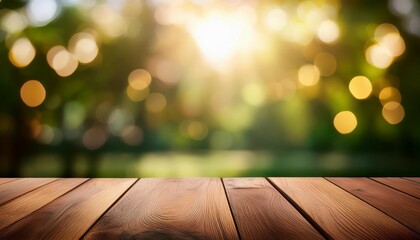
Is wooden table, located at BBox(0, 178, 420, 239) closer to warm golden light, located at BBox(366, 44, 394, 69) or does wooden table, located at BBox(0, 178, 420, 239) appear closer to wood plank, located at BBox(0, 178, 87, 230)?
wood plank, located at BBox(0, 178, 87, 230)

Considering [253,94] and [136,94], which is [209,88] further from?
[136,94]

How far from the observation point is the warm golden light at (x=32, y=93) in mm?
1596

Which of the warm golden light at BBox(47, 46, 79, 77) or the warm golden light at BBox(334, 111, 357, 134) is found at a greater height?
the warm golden light at BBox(47, 46, 79, 77)

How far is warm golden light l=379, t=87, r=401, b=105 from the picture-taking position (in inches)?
65.1

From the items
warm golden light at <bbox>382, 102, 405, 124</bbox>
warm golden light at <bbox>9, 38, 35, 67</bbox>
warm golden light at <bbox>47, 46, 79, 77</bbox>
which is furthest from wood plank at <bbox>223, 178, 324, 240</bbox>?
warm golden light at <bbox>9, 38, 35, 67</bbox>

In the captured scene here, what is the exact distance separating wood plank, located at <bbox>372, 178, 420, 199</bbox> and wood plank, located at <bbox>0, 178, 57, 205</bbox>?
1.18 metres

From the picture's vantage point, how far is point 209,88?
5.39ft

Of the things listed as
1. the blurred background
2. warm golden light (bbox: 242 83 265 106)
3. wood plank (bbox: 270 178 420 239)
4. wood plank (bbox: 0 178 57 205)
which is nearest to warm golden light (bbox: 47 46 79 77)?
the blurred background

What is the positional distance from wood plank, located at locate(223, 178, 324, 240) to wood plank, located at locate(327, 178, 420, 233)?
23cm

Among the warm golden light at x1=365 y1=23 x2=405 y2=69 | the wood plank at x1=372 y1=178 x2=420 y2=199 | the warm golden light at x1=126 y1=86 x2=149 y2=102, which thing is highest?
the warm golden light at x1=365 y1=23 x2=405 y2=69

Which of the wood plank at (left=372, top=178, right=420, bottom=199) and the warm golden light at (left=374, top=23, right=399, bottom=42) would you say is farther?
the warm golden light at (left=374, top=23, right=399, bottom=42)

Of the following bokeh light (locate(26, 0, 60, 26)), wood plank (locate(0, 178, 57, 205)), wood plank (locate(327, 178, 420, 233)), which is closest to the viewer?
wood plank (locate(327, 178, 420, 233))

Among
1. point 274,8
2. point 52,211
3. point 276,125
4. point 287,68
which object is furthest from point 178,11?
point 52,211

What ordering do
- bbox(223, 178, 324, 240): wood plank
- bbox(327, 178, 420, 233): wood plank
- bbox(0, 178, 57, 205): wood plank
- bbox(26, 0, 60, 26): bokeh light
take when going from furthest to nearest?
1. bbox(26, 0, 60, 26): bokeh light
2. bbox(0, 178, 57, 205): wood plank
3. bbox(327, 178, 420, 233): wood plank
4. bbox(223, 178, 324, 240): wood plank
